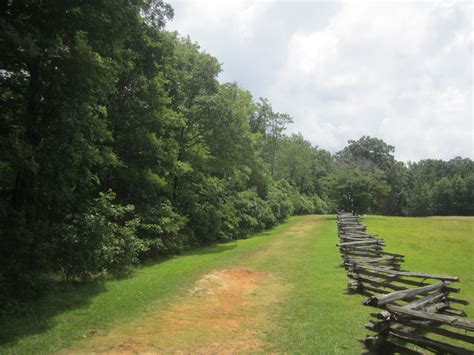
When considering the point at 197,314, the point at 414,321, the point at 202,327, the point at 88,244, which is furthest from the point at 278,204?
the point at 414,321

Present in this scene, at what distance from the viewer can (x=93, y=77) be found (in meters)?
10.4

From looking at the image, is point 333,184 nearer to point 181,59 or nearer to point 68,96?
point 181,59

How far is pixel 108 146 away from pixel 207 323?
952 cm

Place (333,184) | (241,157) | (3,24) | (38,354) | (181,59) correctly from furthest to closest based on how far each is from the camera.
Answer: (333,184)
(241,157)
(181,59)
(3,24)
(38,354)

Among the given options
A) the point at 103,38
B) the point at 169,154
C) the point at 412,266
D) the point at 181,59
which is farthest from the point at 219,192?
the point at 103,38

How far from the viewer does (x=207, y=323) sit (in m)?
8.49

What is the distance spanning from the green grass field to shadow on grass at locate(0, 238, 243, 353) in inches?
0.8

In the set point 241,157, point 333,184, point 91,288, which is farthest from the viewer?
point 333,184

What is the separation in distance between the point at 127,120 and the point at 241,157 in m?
13.0

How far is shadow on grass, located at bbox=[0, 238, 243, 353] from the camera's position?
7594 mm

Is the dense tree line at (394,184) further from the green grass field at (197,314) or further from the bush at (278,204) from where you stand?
the green grass field at (197,314)

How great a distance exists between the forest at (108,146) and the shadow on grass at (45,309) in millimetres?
323

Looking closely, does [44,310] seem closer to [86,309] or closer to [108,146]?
[86,309]

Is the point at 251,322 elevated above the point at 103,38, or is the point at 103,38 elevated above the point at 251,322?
the point at 103,38
